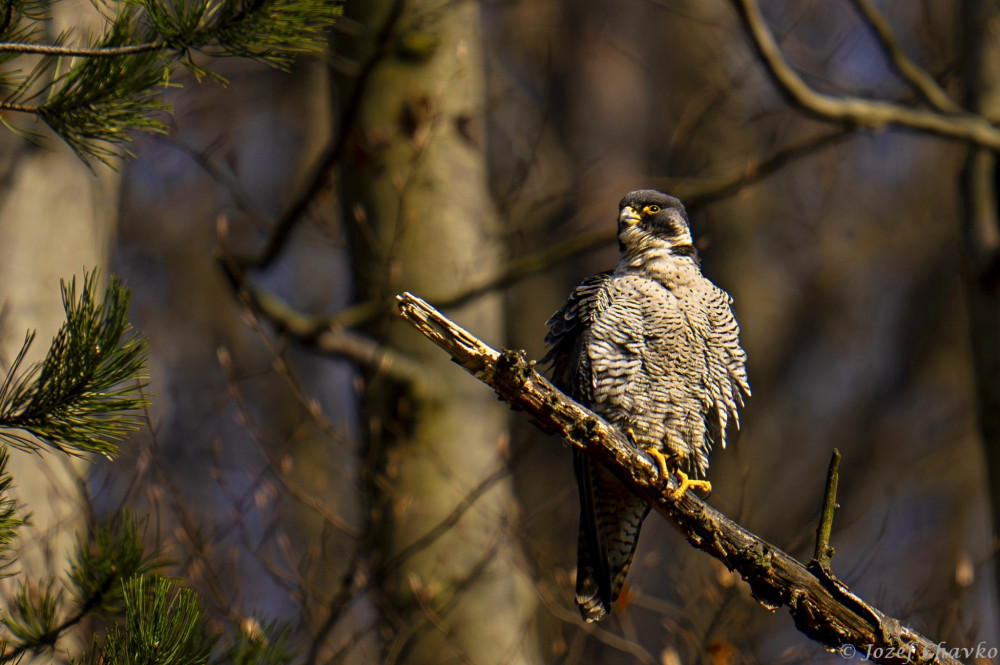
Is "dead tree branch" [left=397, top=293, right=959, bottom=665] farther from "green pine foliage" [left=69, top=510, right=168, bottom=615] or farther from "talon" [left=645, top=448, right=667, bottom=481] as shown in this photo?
"green pine foliage" [left=69, top=510, right=168, bottom=615]

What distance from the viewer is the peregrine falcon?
3.32 meters

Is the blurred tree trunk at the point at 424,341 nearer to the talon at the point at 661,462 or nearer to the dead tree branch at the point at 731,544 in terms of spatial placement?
the talon at the point at 661,462

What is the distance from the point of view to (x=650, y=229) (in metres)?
3.58

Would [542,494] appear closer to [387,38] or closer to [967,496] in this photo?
[387,38]

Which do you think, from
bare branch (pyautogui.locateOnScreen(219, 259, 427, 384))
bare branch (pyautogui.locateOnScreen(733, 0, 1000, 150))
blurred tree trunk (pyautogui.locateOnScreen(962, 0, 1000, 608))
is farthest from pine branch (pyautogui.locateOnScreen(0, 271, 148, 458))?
blurred tree trunk (pyautogui.locateOnScreen(962, 0, 1000, 608))

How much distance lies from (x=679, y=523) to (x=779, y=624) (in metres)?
5.61

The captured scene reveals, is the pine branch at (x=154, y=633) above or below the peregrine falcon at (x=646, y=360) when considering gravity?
below

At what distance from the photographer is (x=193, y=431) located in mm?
9992

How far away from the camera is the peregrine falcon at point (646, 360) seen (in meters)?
3.32

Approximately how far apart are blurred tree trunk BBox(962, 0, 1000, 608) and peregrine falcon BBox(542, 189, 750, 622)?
206 centimetres

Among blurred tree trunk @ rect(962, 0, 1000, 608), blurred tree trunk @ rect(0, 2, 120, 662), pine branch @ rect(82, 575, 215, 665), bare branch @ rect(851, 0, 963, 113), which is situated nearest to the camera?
pine branch @ rect(82, 575, 215, 665)

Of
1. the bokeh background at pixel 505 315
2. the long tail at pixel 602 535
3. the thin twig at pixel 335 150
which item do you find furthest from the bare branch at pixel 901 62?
the long tail at pixel 602 535

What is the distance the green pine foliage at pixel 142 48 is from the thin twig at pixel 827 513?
1.71 metres

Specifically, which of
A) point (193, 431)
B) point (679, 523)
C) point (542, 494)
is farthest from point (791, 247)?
point (679, 523)
